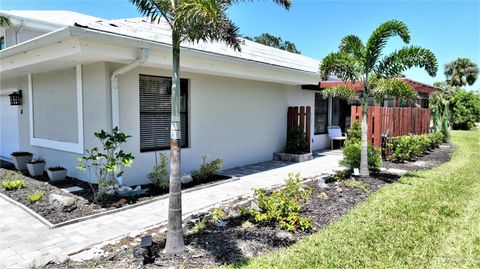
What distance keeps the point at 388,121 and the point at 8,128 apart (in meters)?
13.4

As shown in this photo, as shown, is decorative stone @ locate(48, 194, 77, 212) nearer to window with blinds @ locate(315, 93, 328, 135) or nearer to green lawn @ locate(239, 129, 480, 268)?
green lawn @ locate(239, 129, 480, 268)

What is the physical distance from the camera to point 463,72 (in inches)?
1882

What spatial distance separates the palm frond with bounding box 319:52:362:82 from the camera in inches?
316

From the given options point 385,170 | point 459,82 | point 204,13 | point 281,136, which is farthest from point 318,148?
point 459,82

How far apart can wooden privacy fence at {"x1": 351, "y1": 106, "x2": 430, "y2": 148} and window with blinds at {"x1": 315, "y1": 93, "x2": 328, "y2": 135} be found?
8.37 feet

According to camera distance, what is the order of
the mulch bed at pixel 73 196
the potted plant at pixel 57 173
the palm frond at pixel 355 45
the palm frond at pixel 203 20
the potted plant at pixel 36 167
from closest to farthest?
the palm frond at pixel 203 20, the mulch bed at pixel 73 196, the potted plant at pixel 57 173, the palm frond at pixel 355 45, the potted plant at pixel 36 167

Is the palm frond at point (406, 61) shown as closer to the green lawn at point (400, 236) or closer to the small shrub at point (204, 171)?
the green lawn at point (400, 236)

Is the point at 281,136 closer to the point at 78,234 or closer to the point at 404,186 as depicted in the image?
the point at 404,186

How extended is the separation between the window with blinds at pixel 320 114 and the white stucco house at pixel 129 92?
10.1 ft

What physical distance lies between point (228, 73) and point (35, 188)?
5.19 meters

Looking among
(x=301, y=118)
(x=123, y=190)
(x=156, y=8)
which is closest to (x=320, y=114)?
(x=301, y=118)

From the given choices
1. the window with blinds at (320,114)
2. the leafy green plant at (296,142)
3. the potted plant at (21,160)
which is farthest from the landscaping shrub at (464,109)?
the potted plant at (21,160)

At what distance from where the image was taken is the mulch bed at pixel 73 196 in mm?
5523

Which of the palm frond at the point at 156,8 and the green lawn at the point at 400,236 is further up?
the palm frond at the point at 156,8
